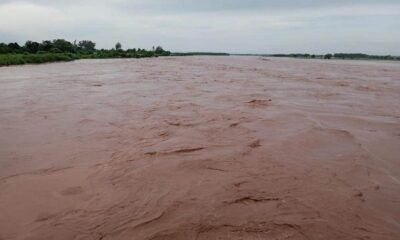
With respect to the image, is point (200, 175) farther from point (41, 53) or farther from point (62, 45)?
point (62, 45)

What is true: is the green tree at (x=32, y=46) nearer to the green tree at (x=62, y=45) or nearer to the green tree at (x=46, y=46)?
the green tree at (x=46, y=46)

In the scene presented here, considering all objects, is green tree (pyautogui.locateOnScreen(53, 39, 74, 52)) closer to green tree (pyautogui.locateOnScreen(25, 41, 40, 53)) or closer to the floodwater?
green tree (pyautogui.locateOnScreen(25, 41, 40, 53))

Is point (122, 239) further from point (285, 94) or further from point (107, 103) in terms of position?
point (285, 94)

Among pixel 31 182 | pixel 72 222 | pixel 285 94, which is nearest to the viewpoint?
pixel 72 222

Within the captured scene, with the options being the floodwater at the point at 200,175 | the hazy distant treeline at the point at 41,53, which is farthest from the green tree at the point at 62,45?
the floodwater at the point at 200,175

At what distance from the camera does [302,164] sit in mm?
5289

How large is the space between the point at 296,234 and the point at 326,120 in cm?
554

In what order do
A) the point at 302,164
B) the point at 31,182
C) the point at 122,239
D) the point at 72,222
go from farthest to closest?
1. the point at 302,164
2. the point at 31,182
3. the point at 72,222
4. the point at 122,239

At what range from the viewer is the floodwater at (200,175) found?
3.52 meters

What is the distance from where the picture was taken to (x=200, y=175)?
15.9 ft

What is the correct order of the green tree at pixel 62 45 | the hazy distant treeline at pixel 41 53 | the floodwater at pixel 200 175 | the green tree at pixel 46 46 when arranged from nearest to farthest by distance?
the floodwater at pixel 200 175, the hazy distant treeline at pixel 41 53, the green tree at pixel 46 46, the green tree at pixel 62 45

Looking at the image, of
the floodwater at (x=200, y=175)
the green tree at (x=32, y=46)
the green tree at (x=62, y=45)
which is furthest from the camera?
the green tree at (x=62, y=45)

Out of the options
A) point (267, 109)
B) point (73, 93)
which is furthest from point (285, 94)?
point (73, 93)

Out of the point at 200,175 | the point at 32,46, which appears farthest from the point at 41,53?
the point at 200,175
